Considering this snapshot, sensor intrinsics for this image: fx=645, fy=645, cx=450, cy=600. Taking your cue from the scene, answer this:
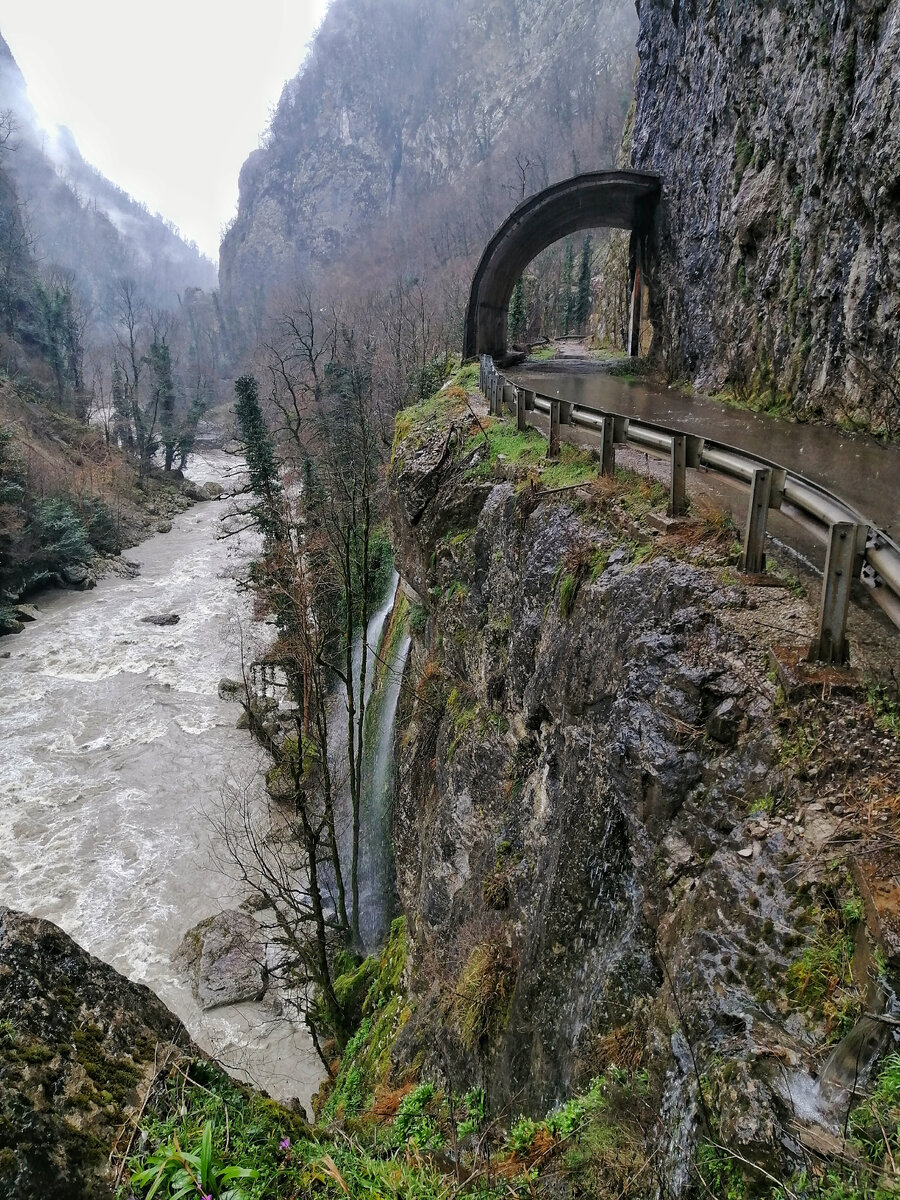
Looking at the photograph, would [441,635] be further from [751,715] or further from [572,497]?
[751,715]

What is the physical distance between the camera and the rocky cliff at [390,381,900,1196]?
2.68 meters

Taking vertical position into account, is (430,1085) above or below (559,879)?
below

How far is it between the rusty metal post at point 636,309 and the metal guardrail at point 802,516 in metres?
15.5

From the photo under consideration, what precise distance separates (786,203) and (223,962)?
54.1 ft

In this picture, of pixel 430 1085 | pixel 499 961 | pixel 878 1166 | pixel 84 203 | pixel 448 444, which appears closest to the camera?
pixel 878 1166

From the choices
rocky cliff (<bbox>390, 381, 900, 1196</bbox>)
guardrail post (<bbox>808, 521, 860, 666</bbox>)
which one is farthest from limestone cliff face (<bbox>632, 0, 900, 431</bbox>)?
guardrail post (<bbox>808, 521, 860, 666</bbox>)

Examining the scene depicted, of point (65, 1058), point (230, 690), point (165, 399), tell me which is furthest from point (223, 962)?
point (165, 399)

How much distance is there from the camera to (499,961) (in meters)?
5.82

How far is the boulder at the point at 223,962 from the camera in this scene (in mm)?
11445

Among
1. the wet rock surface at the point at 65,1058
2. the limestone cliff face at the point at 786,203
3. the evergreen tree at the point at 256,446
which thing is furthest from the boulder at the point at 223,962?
the evergreen tree at the point at 256,446

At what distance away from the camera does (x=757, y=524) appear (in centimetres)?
436

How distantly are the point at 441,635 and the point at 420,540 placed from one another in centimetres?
183

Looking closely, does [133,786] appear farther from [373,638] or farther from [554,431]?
[554,431]

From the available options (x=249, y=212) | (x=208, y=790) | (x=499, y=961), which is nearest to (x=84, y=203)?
(x=249, y=212)
